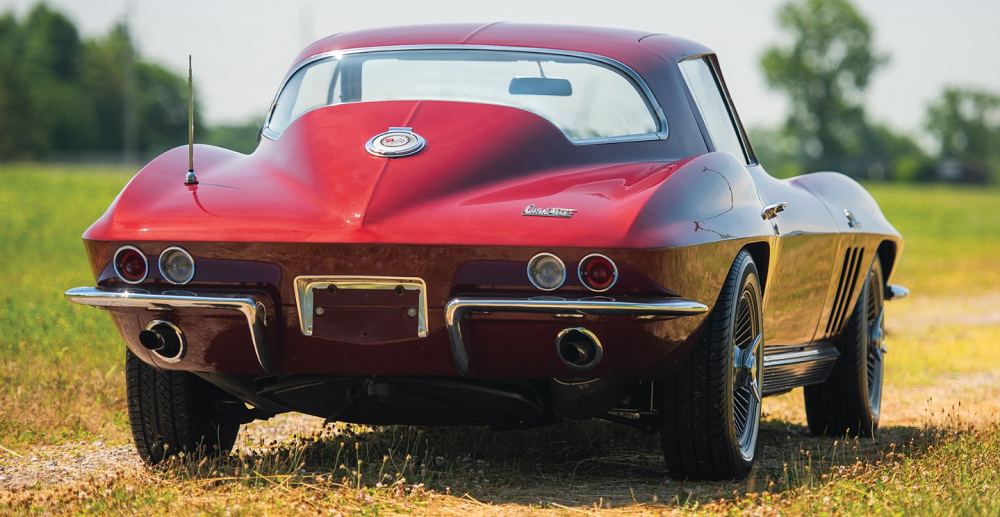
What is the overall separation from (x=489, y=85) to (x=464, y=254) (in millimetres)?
1341

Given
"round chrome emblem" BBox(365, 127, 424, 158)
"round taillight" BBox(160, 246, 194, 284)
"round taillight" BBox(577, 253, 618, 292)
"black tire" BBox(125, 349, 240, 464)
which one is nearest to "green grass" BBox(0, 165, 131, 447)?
"black tire" BBox(125, 349, 240, 464)

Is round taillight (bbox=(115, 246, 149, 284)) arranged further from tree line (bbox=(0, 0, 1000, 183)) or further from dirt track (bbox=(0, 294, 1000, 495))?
tree line (bbox=(0, 0, 1000, 183))

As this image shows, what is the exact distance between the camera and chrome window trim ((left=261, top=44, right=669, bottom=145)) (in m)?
4.61

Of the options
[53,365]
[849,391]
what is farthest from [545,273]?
[53,365]

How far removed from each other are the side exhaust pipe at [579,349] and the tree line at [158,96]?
79.8 metres

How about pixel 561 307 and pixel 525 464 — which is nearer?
pixel 561 307

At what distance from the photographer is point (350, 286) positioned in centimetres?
399

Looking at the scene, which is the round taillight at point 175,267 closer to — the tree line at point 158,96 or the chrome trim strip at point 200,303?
the chrome trim strip at point 200,303

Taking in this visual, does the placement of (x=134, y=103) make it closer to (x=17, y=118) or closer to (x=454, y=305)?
(x=17, y=118)

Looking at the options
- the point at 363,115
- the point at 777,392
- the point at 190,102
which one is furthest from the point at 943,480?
the point at 190,102

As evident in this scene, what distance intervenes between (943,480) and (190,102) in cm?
293

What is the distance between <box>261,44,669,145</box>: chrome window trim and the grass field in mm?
1248

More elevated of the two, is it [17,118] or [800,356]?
[800,356]

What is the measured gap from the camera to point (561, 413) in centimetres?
437
